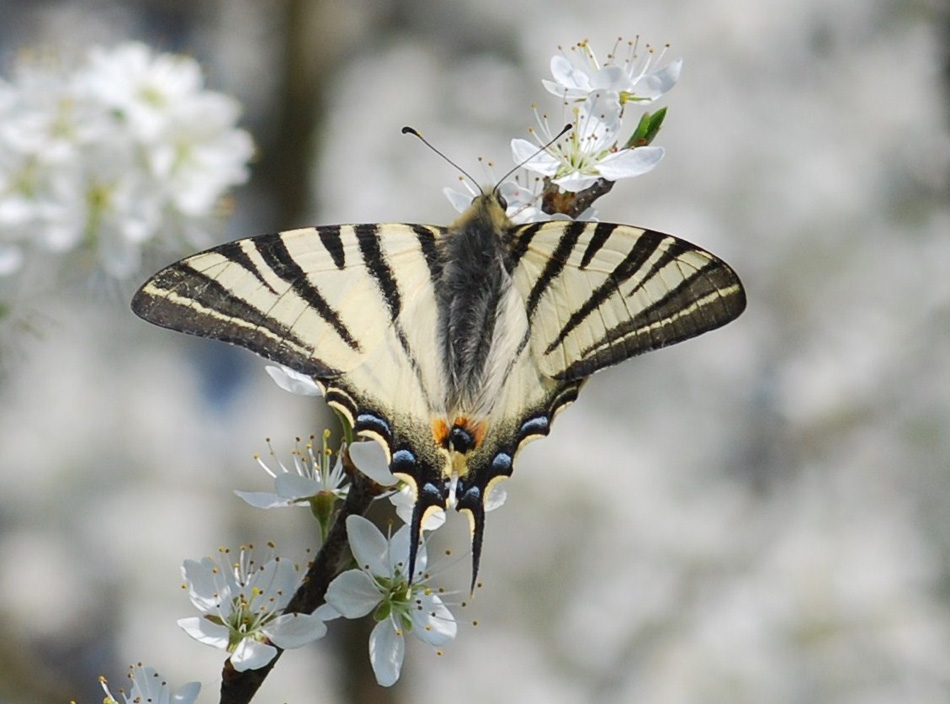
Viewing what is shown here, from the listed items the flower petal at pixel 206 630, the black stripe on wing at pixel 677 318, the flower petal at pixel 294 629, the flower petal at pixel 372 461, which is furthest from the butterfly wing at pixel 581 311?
the flower petal at pixel 206 630

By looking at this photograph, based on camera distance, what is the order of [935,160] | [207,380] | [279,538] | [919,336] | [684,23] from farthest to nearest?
[207,380], [279,538], [684,23], [935,160], [919,336]

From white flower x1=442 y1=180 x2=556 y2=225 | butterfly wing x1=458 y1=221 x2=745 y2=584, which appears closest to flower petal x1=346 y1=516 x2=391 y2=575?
butterfly wing x1=458 y1=221 x2=745 y2=584

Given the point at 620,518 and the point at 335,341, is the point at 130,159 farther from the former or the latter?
the point at 620,518

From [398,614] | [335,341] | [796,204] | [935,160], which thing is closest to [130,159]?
[335,341]

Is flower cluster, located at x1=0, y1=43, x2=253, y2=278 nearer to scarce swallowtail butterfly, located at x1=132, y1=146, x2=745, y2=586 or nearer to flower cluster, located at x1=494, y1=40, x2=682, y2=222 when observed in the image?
scarce swallowtail butterfly, located at x1=132, y1=146, x2=745, y2=586

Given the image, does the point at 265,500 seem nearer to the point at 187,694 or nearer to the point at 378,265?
the point at 187,694

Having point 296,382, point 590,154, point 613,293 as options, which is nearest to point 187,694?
point 296,382
